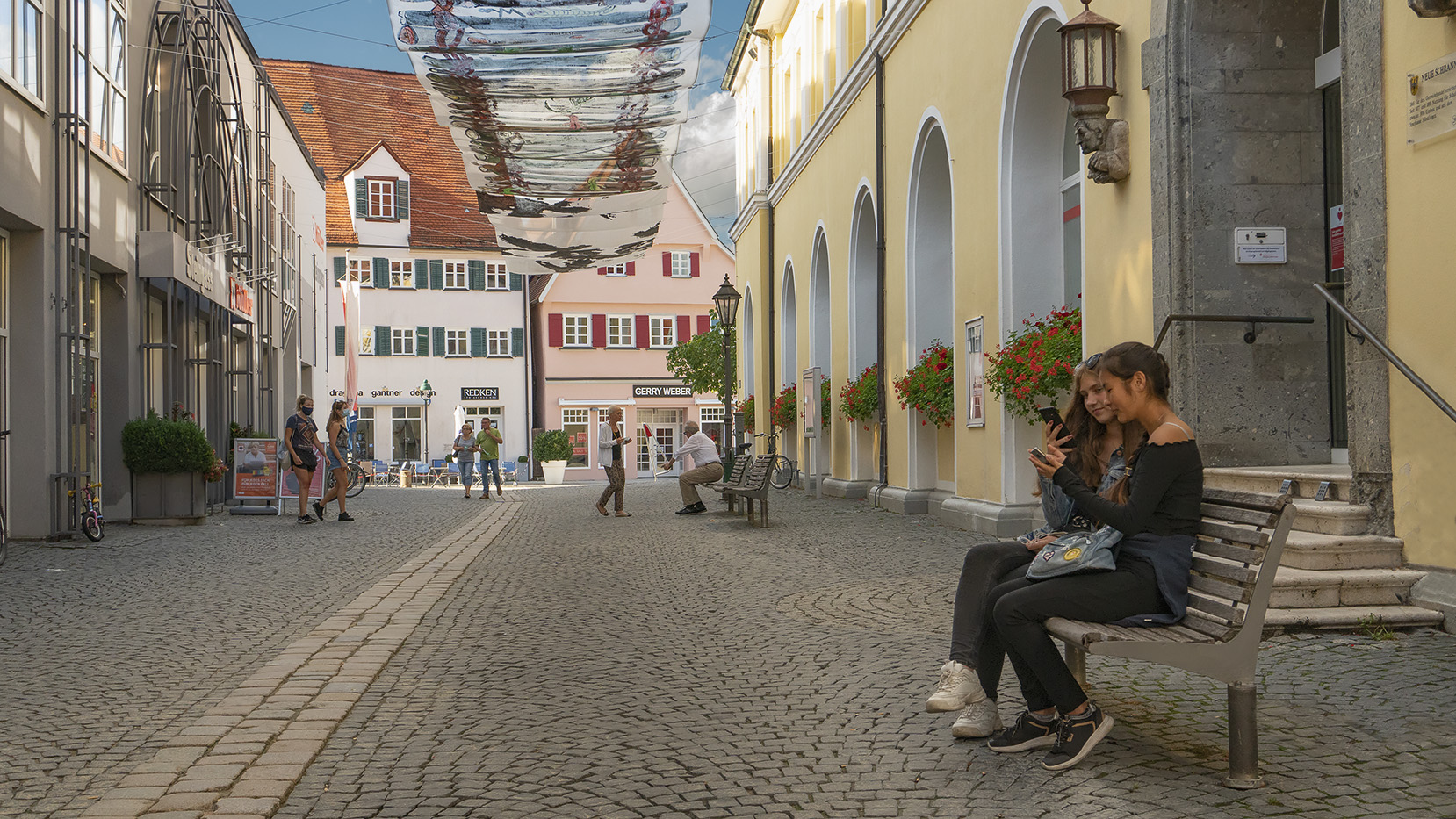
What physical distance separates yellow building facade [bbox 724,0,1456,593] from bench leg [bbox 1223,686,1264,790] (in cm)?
330

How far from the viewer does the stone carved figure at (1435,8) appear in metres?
6.24

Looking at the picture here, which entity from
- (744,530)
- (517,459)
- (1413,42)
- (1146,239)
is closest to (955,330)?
(744,530)

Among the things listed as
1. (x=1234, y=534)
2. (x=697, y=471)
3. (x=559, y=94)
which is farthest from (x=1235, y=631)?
(x=697, y=471)

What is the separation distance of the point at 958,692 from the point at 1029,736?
1.01 feet

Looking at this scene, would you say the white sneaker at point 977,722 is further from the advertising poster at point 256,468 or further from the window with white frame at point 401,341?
the window with white frame at point 401,341

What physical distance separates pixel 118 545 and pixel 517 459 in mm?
35548

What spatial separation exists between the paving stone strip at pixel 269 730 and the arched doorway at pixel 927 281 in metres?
9.68

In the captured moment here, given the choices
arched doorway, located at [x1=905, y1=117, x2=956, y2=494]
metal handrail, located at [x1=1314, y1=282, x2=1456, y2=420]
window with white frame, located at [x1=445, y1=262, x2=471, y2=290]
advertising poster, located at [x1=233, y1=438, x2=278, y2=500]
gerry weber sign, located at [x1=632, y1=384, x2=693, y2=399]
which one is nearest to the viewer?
A: metal handrail, located at [x1=1314, y1=282, x2=1456, y2=420]

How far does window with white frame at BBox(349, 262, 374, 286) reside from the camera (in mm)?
47406

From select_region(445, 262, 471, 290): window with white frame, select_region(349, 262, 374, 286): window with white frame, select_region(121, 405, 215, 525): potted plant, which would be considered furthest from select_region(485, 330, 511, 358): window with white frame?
select_region(121, 405, 215, 525): potted plant

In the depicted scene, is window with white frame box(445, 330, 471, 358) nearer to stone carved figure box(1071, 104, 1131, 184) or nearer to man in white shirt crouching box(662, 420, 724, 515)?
man in white shirt crouching box(662, 420, 724, 515)

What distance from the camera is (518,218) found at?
21.6m

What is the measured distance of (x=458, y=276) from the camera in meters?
48.8

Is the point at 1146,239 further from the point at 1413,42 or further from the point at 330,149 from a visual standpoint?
the point at 330,149
